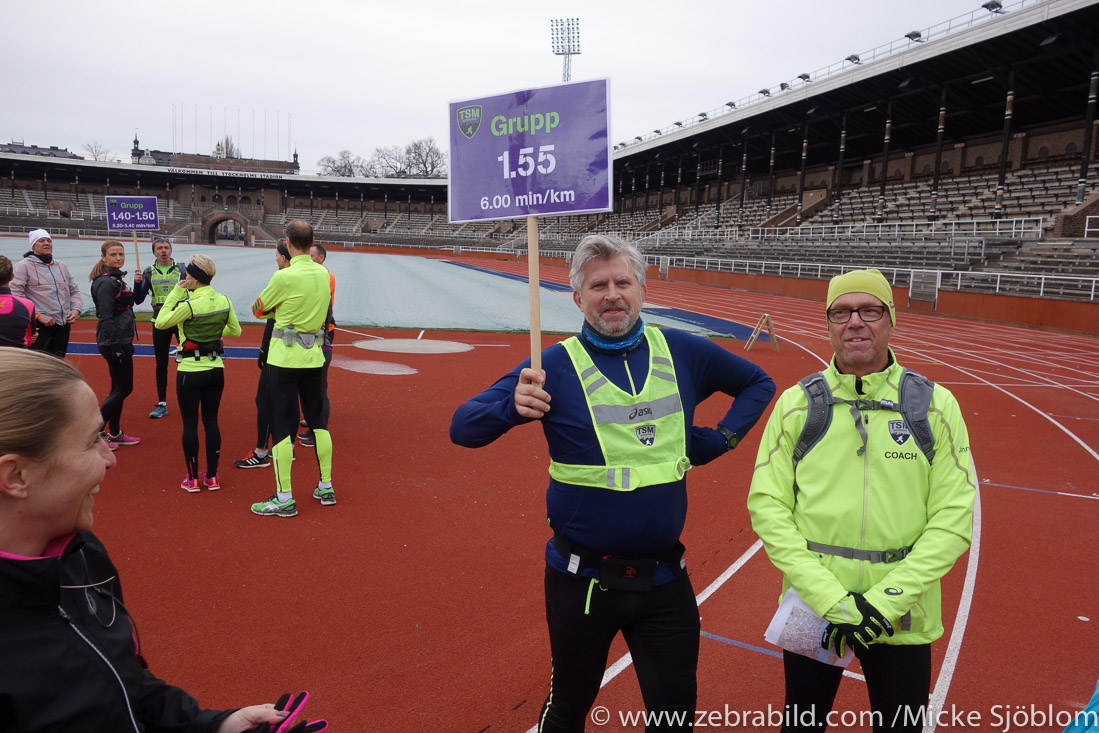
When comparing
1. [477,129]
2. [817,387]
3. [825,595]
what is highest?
[477,129]

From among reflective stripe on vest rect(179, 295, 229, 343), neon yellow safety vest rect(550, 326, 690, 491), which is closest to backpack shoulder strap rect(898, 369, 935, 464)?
neon yellow safety vest rect(550, 326, 690, 491)

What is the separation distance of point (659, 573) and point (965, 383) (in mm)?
12866

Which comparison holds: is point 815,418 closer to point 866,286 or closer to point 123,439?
point 866,286

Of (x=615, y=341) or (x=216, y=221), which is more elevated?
(x=216, y=221)

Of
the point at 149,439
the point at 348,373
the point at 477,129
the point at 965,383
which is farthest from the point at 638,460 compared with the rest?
the point at 965,383

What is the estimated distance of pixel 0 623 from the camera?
1238 mm

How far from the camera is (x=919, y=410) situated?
2.38 metres

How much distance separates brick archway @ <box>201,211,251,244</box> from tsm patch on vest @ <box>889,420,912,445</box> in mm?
85993

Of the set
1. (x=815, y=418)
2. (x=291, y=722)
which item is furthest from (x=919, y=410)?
(x=291, y=722)

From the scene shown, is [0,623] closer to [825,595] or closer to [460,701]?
[825,595]

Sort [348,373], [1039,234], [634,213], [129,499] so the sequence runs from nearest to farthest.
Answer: [129,499]
[348,373]
[1039,234]
[634,213]

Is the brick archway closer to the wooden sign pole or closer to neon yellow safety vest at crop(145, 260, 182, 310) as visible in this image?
neon yellow safety vest at crop(145, 260, 182, 310)

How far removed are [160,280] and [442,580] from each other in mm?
6225

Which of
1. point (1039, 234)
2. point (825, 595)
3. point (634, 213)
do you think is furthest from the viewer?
point (634, 213)
